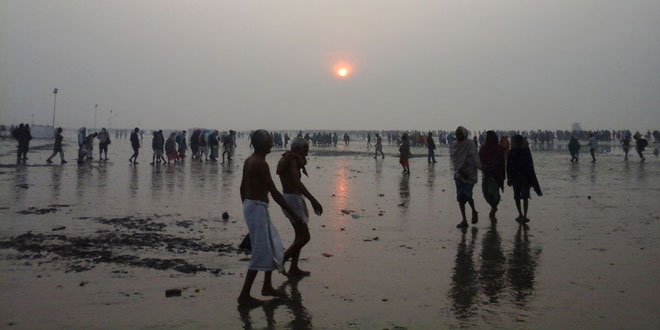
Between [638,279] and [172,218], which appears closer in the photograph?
[638,279]

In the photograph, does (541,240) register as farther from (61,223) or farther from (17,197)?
(17,197)

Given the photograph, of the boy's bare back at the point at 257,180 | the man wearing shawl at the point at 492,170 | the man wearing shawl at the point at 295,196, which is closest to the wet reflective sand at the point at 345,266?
the man wearing shawl at the point at 295,196

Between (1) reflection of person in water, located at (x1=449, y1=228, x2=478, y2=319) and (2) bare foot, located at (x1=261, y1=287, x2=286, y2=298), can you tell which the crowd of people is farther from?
(1) reflection of person in water, located at (x1=449, y1=228, x2=478, y2=319)

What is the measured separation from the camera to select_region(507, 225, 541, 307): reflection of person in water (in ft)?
18.7

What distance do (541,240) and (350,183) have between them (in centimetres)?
1061

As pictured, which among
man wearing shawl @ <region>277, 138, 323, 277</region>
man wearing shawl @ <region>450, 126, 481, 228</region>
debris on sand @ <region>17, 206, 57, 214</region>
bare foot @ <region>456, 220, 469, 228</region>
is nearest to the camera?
man wearing shawl @ <region>277, 138, 323, 277</region>

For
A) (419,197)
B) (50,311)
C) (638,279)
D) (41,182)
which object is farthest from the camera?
(41,182)

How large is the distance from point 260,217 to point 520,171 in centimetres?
657

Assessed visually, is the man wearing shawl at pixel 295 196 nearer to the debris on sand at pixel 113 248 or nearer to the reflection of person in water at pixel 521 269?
the debris on sand at pixel 113 248

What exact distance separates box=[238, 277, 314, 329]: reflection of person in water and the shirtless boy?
13cm

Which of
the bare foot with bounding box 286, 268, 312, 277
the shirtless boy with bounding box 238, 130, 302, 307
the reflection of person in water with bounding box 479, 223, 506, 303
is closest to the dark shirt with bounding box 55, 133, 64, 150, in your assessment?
the reflection of person in water with bounding box 479, 223, 506, 303

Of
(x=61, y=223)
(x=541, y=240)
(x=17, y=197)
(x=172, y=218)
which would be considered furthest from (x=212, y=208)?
(x=541, y=240)

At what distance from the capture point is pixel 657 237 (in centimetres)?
898

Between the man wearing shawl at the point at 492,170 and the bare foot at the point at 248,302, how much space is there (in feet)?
21.5
